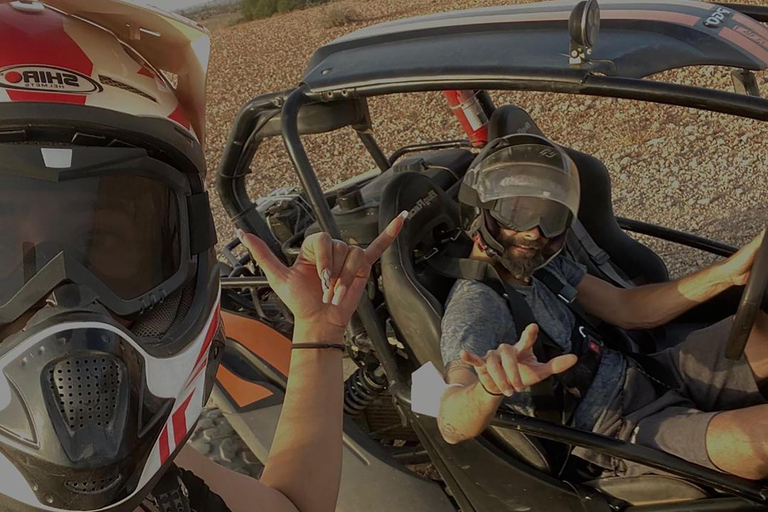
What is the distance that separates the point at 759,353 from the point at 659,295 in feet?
1.63

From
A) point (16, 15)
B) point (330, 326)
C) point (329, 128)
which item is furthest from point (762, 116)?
point (16, 15)

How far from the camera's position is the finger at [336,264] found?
1.66 m

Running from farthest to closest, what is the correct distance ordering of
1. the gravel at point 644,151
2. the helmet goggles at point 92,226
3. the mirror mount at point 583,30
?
the gravel at point 644,151 → the mirror mount at point 583,30 → the helmet goggles at point 92,226

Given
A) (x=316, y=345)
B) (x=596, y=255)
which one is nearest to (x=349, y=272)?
(x=316, y=345)

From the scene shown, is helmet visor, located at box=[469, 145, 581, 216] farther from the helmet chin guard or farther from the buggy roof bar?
the helmet chin guard

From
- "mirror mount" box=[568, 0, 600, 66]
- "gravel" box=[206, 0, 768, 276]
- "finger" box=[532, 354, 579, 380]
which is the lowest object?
"gravel" box=[206, 0, 768, 276]

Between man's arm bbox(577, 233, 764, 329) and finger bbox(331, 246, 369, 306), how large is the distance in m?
1.67

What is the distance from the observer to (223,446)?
125 inches

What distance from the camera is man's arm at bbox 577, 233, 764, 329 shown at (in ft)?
9.36

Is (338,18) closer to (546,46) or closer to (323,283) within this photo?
(546,46)

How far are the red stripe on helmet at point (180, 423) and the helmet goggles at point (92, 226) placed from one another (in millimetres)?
194

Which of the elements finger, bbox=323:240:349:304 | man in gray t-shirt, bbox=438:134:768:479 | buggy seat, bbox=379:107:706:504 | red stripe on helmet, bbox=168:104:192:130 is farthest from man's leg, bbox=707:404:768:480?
red stripe on helmet, bbox=168:104:192:130

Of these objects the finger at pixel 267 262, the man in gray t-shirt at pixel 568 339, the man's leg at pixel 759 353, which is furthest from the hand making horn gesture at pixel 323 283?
the man's leg at pixel 759 353

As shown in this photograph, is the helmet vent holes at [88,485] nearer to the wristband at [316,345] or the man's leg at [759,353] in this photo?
the wristband at [316,345]
